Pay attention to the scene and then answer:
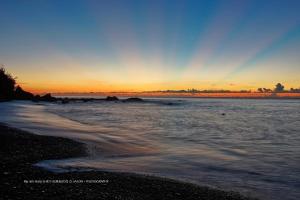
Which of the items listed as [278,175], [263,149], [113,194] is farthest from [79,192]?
[263,149]

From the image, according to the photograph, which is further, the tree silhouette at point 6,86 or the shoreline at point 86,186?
the tree silhouette at point 6,86

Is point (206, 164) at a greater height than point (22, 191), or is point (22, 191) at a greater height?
point (22, 191)

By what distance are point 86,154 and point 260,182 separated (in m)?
7.42

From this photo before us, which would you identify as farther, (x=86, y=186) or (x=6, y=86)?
(x=6, y=86)

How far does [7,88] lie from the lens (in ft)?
264

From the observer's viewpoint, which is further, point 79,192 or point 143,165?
point 143,165

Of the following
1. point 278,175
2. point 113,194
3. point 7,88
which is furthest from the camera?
point 7,88

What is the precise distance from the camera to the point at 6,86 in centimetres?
8000

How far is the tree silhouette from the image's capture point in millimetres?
76250

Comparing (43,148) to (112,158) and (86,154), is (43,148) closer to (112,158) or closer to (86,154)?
(86,154)

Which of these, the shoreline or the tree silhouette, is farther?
the tree silhouette

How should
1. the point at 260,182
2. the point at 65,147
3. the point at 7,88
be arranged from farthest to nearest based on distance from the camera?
the point at 7,88
the point at 65,147
the point at 260,182

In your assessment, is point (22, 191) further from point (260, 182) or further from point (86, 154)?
point (260, 182)

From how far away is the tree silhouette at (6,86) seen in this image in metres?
76.2
